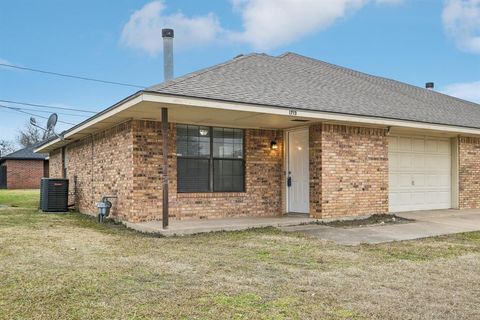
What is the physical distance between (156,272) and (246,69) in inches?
273

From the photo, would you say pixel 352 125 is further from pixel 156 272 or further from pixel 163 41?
pixel 156 272

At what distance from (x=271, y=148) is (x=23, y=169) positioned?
27.9 m

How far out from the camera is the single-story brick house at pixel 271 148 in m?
9.15

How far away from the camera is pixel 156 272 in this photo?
5211 mm

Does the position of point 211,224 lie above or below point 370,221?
above

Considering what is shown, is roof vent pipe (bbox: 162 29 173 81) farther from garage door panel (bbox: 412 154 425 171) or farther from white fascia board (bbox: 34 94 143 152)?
garage door panel (bbox: 412 154 425 171)

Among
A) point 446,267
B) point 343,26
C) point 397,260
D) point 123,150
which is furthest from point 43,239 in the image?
point 343,26

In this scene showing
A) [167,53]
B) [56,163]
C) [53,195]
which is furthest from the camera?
[56,163]

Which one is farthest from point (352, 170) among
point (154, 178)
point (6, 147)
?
point (6, 147)

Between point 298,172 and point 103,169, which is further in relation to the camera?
point 103,169

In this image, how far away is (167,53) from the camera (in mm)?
12086

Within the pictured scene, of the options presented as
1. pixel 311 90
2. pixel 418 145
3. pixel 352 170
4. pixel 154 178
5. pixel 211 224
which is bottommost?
pixel 211 224

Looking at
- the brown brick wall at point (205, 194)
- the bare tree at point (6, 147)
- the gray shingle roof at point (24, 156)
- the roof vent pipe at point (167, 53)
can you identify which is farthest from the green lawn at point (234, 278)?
the bare tree at point (6, 147)

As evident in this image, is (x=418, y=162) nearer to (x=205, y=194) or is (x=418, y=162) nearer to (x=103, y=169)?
(x=205, y=194)
